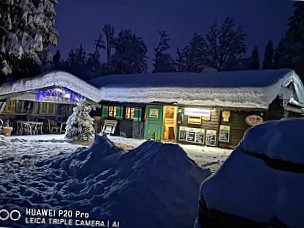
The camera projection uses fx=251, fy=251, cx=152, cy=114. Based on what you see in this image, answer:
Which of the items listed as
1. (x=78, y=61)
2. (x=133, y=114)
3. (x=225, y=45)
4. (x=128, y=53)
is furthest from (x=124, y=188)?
(x=78, y=61)

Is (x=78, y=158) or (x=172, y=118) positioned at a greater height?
(x=172, y=118)

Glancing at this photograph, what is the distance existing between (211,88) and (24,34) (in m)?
8.64

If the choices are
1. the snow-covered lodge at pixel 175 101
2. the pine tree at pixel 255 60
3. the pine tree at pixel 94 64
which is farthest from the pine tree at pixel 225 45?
the snow-covered lodge at pixel 175 101

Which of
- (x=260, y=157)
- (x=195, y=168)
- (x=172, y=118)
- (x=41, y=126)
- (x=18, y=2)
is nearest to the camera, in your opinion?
(x=260, y=157)

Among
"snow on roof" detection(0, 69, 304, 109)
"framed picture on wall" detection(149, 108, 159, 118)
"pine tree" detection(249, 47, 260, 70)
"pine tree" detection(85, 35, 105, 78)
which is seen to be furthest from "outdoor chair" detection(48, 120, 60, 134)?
"pine tree" detection(249, 47, 260, 70)

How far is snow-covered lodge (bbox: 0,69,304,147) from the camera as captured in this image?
1010 cm

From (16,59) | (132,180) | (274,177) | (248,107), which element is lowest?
(132,180)

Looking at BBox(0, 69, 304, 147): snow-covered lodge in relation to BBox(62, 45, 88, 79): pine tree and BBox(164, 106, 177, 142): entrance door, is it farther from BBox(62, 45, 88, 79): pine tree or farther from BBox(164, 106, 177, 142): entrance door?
BBox(62, 45, 88, 79): pine tree

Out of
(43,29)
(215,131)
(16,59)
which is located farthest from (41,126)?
(215,131)

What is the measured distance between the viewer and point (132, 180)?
4.39 m

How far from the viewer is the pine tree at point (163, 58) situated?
73.2ft

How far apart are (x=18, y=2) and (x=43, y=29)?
5.47 ft

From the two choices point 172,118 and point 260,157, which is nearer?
point 260,157

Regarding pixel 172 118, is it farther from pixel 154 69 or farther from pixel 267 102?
pixel 154 69
